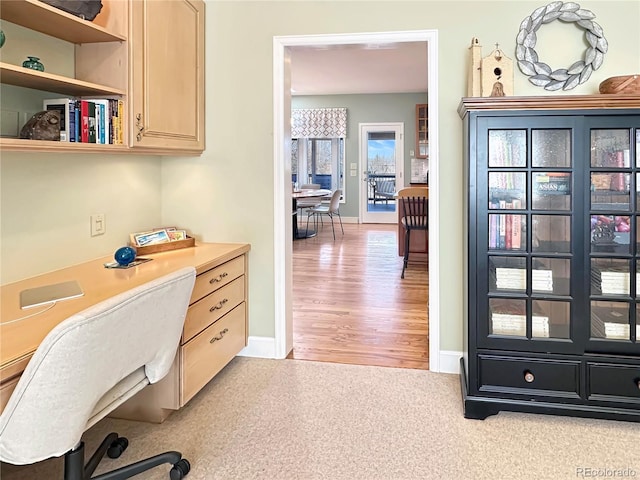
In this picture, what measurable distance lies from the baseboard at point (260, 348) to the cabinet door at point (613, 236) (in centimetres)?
179

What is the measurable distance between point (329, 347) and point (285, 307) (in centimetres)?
46

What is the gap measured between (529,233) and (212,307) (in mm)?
1622

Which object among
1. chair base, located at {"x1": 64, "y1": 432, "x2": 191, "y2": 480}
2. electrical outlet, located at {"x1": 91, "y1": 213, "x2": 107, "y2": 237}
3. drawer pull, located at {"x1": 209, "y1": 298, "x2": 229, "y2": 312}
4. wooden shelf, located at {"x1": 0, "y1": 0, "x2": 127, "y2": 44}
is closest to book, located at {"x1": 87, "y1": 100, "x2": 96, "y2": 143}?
wooden shelf, located at {"x1": 0, "y1": 0, "x2": 127, "y2": 44}

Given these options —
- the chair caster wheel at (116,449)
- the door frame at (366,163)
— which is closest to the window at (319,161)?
the door frame at (366,163)

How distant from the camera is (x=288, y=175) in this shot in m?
3.09

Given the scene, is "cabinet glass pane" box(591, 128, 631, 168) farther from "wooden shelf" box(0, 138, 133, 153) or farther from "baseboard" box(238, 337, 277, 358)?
"wooden shelf" box(0, 138, 133, 153)

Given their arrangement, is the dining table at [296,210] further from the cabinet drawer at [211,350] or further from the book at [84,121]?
the book at [84,121]

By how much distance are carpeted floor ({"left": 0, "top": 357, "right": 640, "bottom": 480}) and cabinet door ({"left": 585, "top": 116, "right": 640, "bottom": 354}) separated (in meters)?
0.46

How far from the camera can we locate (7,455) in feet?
4.04

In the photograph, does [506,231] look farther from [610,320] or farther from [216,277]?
[216,277]

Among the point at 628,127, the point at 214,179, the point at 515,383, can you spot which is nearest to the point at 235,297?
the point at 214,179

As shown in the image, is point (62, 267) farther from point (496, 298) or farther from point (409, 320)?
point (409, 320)

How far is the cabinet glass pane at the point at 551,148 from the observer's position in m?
2.25

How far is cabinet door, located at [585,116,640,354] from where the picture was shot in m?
2.21
